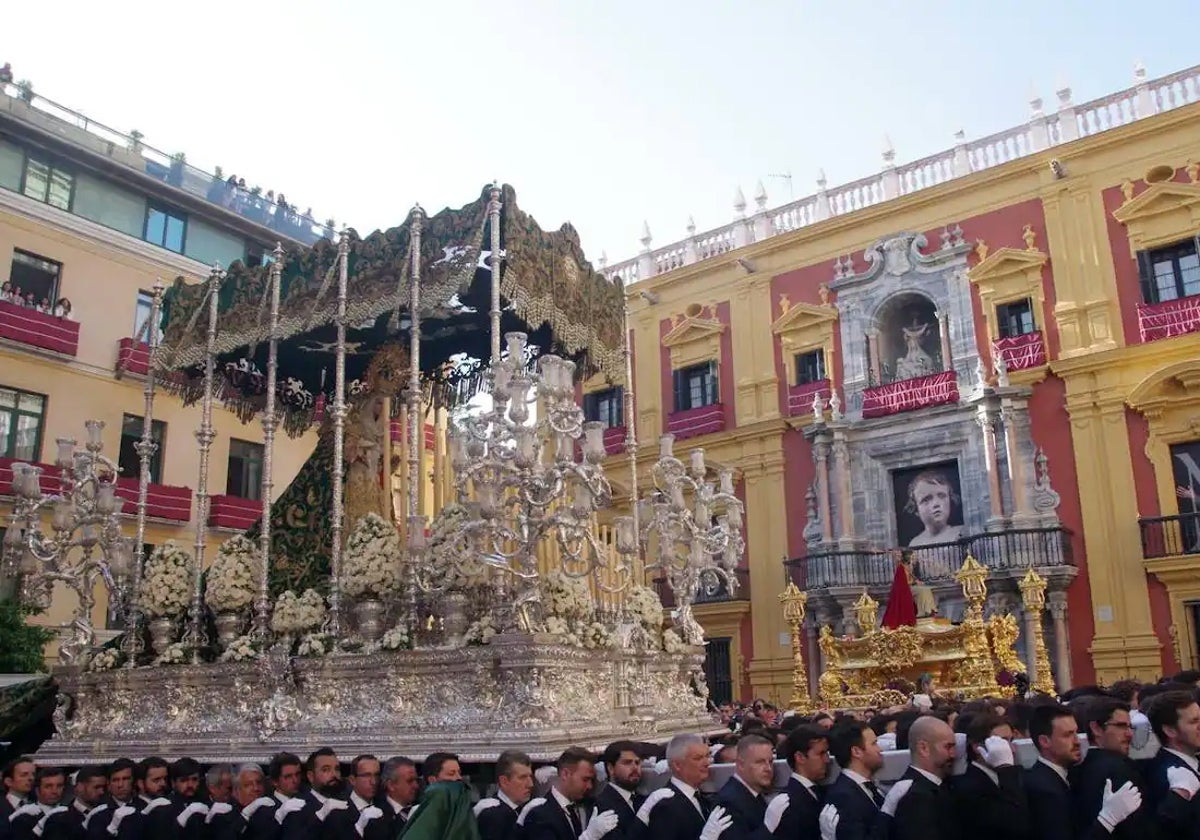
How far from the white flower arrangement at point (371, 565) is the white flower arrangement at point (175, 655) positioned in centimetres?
175

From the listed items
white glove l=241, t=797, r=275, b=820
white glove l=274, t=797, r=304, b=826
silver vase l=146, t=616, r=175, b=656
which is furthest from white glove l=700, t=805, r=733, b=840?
silver vase l=146, t=616, r=175, b=656

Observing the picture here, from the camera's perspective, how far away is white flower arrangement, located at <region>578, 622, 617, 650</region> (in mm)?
8352

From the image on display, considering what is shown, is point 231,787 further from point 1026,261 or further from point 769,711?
point 1026,261

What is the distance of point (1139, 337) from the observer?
677 inches

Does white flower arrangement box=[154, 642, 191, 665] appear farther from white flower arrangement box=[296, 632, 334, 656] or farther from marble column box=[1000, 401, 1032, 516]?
marble column box=[1000, 401, 1032, 516]

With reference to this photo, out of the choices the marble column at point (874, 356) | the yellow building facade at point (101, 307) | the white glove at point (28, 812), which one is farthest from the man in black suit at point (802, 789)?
the marble column at point (874, 356)

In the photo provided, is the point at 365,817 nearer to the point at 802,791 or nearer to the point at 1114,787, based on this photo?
the point at 802,791

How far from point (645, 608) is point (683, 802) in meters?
4.50

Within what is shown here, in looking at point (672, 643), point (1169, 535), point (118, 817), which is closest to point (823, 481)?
point (1169, 535)

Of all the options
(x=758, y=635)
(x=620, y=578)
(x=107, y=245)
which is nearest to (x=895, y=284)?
(x=758, y=635)

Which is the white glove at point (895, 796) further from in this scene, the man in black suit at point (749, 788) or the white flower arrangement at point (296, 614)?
the white flower arrangement at point (296, 614)

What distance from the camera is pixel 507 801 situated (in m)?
5.52

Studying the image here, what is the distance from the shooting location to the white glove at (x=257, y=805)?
623 cm

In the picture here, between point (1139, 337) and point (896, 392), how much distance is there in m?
4.01
